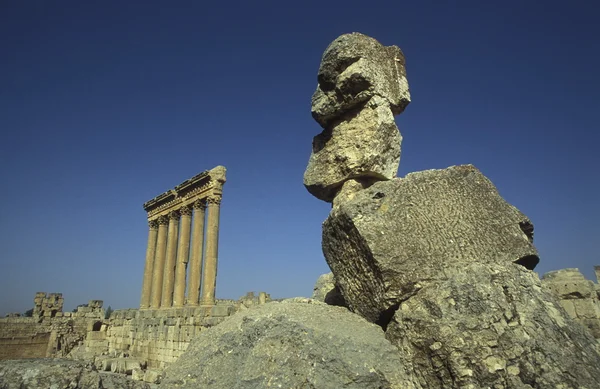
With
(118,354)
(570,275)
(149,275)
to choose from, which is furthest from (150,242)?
(570,275)

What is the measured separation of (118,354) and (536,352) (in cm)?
2096

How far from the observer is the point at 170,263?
24.3 m

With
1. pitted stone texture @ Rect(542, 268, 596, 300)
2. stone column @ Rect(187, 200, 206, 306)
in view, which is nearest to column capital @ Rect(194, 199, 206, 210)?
stone column @ Rect(187, 200, 206, 306)

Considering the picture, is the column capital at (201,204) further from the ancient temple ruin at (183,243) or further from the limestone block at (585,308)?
the limestone block at (585,308)

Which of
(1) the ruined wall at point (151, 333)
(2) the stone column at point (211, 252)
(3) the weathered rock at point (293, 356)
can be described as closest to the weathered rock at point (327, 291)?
(3) the weathered rock at point (293, 356)

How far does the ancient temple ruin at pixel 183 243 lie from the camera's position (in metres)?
20.2

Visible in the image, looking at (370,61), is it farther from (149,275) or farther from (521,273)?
(149,275)

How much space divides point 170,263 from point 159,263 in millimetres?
1530

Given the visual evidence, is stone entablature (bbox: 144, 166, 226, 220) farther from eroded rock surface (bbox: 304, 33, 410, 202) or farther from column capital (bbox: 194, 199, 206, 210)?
eroded rock surface (bbox: 304, 33, 410, 202)

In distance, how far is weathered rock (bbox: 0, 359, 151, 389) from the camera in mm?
2654

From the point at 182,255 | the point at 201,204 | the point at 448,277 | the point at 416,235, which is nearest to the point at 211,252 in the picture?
the point at 201,204

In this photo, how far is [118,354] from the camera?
1958 cm

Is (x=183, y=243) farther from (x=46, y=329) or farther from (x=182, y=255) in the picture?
(x=46, y=329)

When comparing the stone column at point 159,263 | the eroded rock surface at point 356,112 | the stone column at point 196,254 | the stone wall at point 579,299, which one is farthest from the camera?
the stone column at point 159,263
